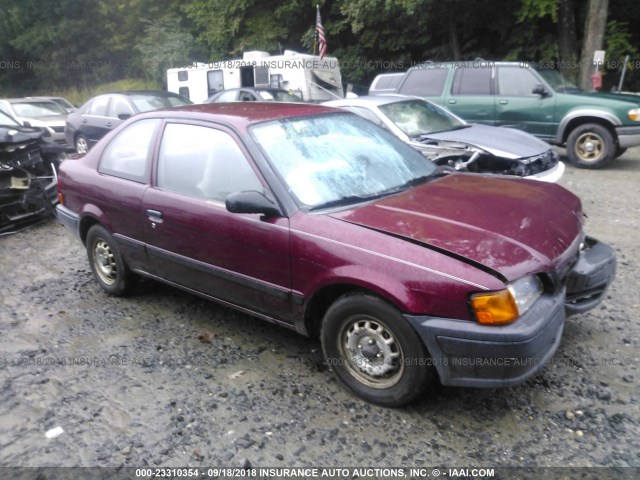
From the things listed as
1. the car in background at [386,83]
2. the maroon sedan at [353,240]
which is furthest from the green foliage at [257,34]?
the maroon sedan at [353,240]

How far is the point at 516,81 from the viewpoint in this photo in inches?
383

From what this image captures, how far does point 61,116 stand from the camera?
14.9 m

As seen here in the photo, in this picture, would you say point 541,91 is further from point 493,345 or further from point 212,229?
point 493,345

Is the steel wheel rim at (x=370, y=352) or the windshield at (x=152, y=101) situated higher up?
the windshield at (x=152, y=101)

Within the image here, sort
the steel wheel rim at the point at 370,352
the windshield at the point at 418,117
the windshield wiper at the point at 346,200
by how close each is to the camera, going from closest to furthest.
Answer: the steel wheel rim at the point at 370,352
the windshield wiper at the point at 346,200
the windshield at the point at 418,117

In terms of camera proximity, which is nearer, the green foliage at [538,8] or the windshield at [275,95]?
the windshield at [275,95]

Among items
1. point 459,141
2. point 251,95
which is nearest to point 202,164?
point 459,141

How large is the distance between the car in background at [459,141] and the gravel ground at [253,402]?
2053mm

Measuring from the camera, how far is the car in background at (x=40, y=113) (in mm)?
14008

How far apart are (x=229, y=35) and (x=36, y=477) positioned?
2425 cm

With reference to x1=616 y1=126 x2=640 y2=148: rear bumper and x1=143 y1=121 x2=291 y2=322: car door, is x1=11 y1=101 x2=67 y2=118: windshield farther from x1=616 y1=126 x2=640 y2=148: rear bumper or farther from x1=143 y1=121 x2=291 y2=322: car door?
x1=616 y1=126 x2=640 y2=148: rear bumper

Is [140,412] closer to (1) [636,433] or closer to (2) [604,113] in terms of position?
(1) [636,433]

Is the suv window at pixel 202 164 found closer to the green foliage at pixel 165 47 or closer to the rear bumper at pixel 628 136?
the rear bumper at pixel 628 136

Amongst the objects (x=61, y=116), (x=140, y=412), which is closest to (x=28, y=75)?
(x=61, y=116)
